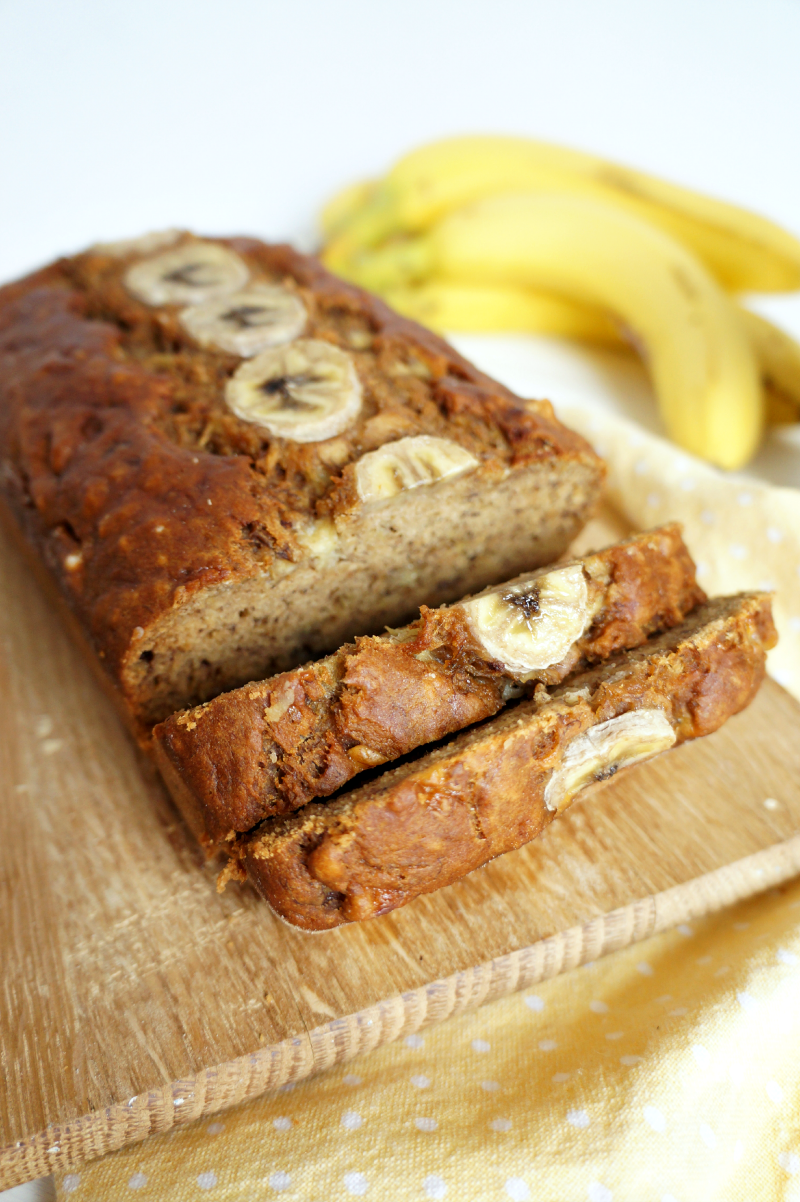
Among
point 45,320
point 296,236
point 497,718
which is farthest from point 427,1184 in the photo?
point 296,236

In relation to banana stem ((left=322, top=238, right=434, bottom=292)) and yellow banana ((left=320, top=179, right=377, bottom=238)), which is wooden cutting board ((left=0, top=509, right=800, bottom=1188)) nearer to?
banana stem ((left=322, top=238, right=434, bottom=292))

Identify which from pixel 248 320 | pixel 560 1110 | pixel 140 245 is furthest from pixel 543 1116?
pixel 140 245

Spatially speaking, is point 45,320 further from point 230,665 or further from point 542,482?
point 542,482

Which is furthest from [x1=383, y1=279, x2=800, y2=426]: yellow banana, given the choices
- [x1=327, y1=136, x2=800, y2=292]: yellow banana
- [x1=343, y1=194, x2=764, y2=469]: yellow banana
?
[x1=327, y1=136, x2=800, y2=292]: yellow banana

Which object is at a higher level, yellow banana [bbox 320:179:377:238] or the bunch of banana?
yellow banana [bbox 320:179:377:238]

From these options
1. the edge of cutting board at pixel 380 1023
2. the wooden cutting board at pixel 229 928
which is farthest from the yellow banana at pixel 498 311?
the edge of cutting board at pixel 380 1023

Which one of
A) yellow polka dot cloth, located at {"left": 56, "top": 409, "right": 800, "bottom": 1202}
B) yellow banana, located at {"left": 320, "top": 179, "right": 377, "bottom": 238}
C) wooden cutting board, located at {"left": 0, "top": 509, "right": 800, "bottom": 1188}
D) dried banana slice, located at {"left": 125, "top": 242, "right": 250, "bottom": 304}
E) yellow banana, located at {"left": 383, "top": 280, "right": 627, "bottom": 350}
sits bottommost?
yellow polka dot cloth, located at {"left": 56, "top": 409, "right": 800, "bottom": 1202}
